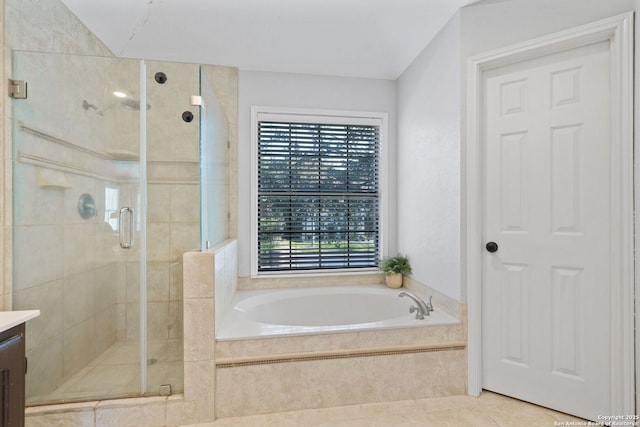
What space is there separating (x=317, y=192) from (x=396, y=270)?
94cm

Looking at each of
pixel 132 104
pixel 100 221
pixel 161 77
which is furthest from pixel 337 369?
pixel 161 77

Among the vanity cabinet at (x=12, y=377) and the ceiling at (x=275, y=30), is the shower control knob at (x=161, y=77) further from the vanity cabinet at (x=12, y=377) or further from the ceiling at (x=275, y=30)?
the vanity cabinet at (x=12, y=377)

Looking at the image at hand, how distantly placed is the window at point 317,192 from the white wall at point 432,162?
31cm

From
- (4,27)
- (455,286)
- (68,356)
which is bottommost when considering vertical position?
(68,356)

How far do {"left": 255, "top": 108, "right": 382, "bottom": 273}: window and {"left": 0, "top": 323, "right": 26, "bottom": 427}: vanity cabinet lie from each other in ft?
5.35

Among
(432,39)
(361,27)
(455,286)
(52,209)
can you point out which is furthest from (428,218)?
(52,209)

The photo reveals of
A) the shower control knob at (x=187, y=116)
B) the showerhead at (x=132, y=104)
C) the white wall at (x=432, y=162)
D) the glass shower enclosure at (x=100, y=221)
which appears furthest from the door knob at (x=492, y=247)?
the showerhead at (x=132, y=104)

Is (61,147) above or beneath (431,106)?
beneath

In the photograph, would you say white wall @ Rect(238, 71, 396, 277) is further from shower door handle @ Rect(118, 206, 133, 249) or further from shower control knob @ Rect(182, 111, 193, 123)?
shower door handle @ Rect(118, 206, 133, 249)

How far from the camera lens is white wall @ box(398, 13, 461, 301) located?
199 centimetres

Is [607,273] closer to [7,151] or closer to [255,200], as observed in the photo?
[255,200]

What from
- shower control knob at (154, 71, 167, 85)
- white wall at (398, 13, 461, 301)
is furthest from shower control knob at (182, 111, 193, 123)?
white wall at (398, 13, 461, 301)

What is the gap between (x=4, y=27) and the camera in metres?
1.51

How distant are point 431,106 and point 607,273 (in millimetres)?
1407
